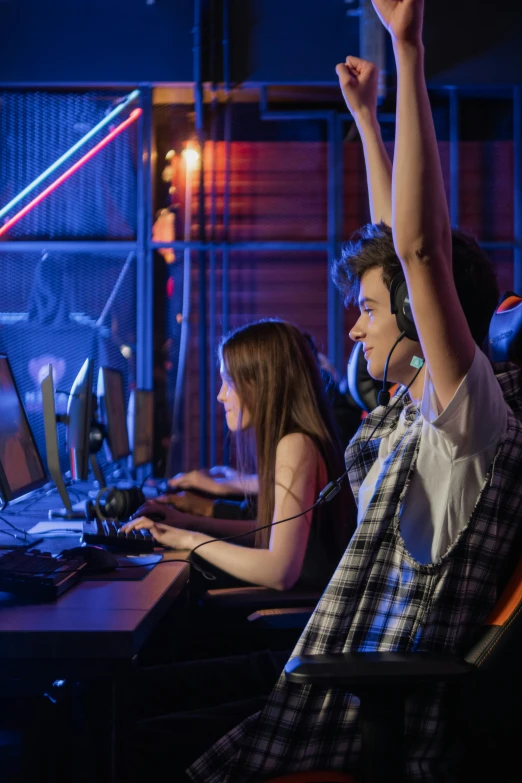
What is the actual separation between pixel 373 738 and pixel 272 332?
122 centimetres

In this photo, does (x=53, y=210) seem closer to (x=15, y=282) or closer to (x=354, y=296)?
(x=15, y=282)

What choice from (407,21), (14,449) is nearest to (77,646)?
(407,21)

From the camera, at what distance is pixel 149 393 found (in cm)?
415

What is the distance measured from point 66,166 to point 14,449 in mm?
3555

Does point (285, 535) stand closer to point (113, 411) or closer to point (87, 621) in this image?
point (87, 621)

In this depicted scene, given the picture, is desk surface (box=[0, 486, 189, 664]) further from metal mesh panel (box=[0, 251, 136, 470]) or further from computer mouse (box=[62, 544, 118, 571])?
metal mesh panel (box=[0, 251, 136, 470])

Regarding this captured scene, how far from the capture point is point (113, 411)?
10.7ft

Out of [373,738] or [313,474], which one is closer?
[373,738]

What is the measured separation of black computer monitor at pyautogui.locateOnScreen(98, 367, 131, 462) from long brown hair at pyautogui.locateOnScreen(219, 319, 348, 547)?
1.19m

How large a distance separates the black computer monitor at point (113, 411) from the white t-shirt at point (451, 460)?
212cm

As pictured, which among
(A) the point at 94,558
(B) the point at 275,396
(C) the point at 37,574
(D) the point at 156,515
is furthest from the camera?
(D) the point at 156,515

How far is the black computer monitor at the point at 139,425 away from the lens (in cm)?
381

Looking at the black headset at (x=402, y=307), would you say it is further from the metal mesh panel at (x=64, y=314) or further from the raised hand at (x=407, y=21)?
the metal mesh panel at (x=64, y=314)

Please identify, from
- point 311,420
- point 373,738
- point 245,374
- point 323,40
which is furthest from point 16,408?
point 323,40
